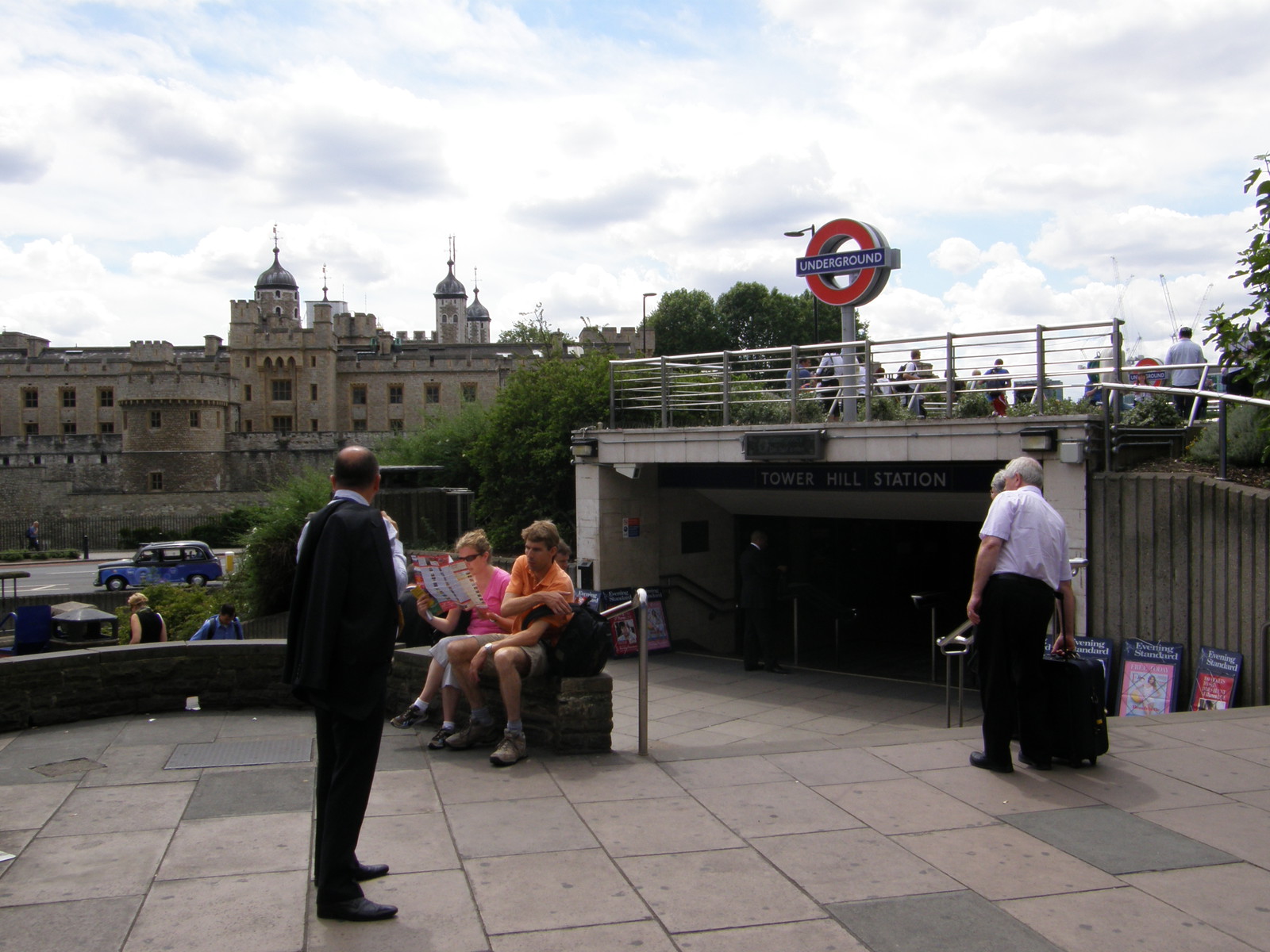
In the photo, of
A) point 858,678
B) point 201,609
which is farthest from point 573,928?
point 201,609

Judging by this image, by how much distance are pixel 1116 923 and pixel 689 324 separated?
3109 inches

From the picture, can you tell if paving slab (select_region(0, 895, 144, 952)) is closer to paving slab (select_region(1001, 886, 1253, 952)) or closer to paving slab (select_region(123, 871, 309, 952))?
paving slab (select_region(123, 871, 309, 952))

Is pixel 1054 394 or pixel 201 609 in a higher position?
pixel 1054 394

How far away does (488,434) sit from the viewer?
21078mm

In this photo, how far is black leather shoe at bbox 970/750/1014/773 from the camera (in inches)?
224

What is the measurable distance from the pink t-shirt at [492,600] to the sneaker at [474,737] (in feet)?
2.46

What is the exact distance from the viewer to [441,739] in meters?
6.39

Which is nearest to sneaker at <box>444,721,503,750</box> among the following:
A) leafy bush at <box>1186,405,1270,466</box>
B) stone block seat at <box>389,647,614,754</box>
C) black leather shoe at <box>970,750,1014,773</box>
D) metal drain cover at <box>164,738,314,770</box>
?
stone block seat at <box>389,647,614,754</box>

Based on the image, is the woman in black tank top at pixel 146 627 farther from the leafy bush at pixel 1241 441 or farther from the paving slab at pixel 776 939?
the leafy bush at pixel 1241 441

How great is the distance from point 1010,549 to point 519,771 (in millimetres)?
3007

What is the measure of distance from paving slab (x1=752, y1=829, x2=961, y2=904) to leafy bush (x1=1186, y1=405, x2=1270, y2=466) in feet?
25.2

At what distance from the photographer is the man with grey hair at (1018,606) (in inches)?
217

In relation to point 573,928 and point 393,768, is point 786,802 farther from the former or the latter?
point 393,768

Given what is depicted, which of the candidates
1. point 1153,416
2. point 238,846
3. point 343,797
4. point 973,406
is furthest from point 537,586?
point 1153,416
